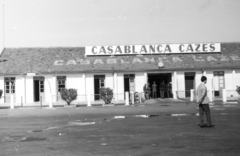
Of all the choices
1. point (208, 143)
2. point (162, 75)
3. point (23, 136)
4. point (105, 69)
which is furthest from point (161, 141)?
point (162, 75)

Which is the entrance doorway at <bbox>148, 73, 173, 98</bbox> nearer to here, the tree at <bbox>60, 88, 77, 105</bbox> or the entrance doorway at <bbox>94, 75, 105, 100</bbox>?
the entrance doorway at <bbox>94, 75, 105, 100</bbox>

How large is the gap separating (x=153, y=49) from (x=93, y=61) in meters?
6.48

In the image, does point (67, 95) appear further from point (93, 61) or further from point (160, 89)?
point (160, 89)

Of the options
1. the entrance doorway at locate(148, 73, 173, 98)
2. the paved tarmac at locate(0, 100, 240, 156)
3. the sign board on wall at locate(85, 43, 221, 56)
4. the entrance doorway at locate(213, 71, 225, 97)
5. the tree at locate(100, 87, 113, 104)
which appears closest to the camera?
the paved tarmac at locate(0, 100, 240, 156)

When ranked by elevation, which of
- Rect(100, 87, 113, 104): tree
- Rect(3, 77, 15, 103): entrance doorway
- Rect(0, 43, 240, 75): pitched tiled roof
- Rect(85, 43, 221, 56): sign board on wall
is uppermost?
Rect(85, 43, 221, 56): sign board on wall

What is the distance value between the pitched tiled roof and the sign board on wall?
49cm

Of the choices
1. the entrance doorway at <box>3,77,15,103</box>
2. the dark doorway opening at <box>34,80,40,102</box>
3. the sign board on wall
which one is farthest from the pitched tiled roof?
the dark doorway opening at <box>34,80,40,102</box>

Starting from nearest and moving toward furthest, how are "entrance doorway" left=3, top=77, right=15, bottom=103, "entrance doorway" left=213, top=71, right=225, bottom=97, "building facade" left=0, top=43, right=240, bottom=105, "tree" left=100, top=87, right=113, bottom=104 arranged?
"tree" left=100, top=87, right=113, bottom=104 < "entrance doorway" left=213, top=71, right=225, bottom=97 < "building facade" left=0, top=43, right=240, bottom=105 < "entrance doorway" left=3, top=77, right=15, bottom=103

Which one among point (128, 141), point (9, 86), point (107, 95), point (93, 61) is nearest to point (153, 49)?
point (93, 61)

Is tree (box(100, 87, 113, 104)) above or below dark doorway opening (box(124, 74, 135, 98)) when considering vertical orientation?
below

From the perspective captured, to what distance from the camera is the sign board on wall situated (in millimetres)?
38531

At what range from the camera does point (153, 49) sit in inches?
1522

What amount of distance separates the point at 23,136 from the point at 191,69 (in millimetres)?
26815

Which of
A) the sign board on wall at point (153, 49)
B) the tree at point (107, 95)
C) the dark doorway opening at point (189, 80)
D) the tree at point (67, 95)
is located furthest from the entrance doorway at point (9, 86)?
the dark doorway opening at point (189, 80)
